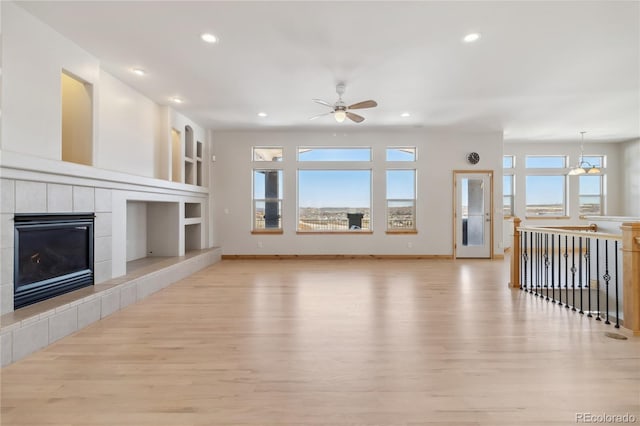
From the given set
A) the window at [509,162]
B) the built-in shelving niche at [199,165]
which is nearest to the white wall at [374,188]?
the built-in shelving niche at [199,165]

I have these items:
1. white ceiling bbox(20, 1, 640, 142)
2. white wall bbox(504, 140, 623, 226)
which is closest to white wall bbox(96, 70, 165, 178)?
white ceiling bbox(20, 1, 640, 142)

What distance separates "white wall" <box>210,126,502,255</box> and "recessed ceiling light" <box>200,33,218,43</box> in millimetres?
4095

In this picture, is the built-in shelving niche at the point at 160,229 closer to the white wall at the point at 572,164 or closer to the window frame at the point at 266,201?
the window frame at the point at 266,201

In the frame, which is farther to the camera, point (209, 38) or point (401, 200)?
point (401, 200)

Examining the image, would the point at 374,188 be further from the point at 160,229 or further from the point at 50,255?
the point at 50,255

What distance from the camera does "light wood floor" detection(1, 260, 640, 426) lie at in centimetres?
179

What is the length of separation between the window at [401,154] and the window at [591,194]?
5710 millimetres

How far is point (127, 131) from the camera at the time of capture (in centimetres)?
475

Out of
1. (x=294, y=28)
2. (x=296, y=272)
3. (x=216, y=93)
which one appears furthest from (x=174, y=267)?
(x=294, y=28)

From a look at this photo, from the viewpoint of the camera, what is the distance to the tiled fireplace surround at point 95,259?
8.40 feet

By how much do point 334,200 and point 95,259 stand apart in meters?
5.09

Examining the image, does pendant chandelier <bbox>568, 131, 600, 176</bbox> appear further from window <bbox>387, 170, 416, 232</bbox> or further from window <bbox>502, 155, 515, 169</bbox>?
window <bbox>387, 170, 416, 232</bbox>

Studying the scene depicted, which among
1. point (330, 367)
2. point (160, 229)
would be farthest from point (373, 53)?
point (160, 229)

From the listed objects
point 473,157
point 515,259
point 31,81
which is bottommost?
point 515,259
